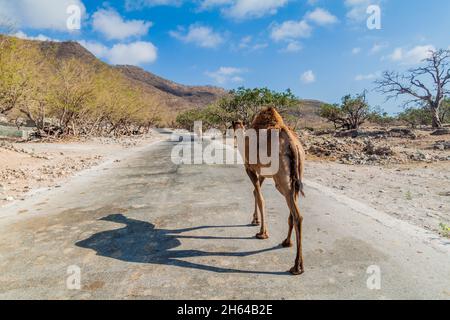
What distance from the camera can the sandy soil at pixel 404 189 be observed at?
21.0 feet

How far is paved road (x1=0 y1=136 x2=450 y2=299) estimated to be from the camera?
356 cm

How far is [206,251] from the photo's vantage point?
4.67 metres

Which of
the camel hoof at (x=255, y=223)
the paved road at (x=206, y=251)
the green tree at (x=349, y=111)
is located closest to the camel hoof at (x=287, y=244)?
the paved road at (x=206, y=251)

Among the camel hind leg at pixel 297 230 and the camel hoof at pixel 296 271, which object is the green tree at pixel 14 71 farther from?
the camel hoof at pixel 296 271

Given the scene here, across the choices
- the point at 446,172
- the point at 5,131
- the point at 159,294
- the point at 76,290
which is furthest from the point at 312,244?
the point at 5,131

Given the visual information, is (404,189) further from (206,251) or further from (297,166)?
(206,251)

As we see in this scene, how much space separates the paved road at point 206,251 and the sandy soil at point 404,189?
2.09 ft

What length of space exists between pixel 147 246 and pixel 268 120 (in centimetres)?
271

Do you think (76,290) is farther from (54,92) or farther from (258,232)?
(54,92)

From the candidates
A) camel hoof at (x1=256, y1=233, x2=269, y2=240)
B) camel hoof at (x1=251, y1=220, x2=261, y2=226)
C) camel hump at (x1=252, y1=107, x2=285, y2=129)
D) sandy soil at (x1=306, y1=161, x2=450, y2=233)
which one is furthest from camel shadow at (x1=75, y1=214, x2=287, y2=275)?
sandy soil at (x1=306, y1=161, x2=450, y2=233)

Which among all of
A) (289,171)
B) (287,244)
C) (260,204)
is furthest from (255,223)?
(289,171)

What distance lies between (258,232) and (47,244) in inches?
135
